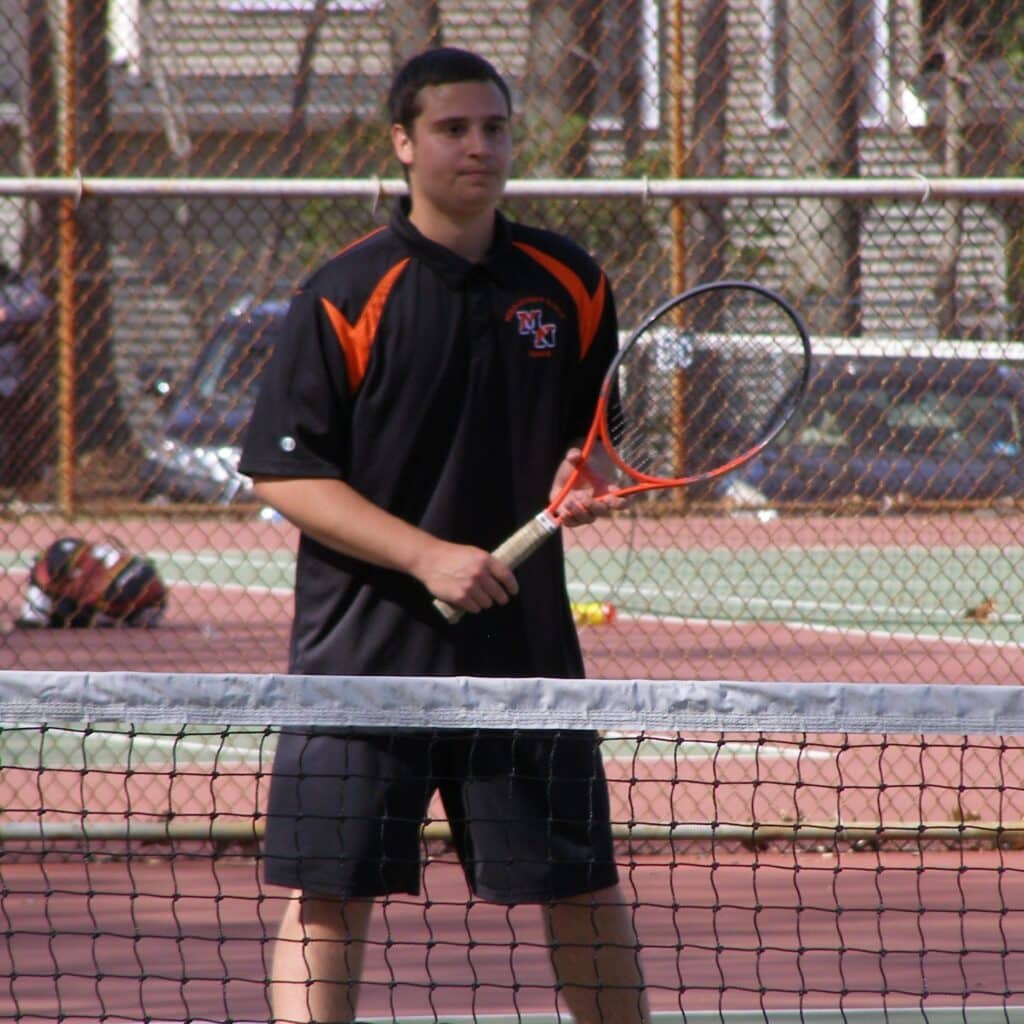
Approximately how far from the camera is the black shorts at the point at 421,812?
9.49 feet

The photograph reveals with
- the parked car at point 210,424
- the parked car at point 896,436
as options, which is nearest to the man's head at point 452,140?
the parked car at point 896,436

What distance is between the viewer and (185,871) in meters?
5.32

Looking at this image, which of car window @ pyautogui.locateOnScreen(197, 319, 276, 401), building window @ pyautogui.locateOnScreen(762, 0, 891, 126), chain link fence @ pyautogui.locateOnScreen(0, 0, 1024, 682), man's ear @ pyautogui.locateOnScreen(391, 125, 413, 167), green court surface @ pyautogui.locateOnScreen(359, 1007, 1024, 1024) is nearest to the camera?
man's ear @ pyautogui.locateOnScreen(391, 125, 413, 167)

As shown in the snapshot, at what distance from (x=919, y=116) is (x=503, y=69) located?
2.73m

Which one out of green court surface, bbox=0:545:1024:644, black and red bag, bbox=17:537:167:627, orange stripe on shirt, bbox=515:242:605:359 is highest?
orange stripe on shirt, bbox=515:242:605:359

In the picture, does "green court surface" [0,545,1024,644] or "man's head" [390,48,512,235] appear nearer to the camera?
"man's head" [390,48,512,235]

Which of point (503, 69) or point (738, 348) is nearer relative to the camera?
point (738, 348)

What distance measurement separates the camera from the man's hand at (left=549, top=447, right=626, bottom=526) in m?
2.97

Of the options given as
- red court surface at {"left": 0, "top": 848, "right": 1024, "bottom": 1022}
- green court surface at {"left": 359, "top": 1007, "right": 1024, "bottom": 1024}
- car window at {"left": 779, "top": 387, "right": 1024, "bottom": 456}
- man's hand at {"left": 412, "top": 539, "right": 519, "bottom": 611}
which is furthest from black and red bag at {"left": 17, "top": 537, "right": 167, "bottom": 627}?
man's hand at {"left": 412, "top": 539, "right": 519, "bottom": 611}

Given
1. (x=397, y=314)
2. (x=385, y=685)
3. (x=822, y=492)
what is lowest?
(x=822, y=492)

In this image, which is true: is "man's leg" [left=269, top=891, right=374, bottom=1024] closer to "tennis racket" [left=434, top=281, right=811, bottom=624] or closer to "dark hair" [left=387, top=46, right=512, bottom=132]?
"tennis racket" [left=434, top=281, right=811, bottom=624]

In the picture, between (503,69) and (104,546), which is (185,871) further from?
(503,69)

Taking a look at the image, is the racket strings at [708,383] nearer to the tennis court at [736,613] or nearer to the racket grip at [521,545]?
the racket grip at [521,545]

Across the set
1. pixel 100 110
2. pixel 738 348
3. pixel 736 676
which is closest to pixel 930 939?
pixel 738 348
